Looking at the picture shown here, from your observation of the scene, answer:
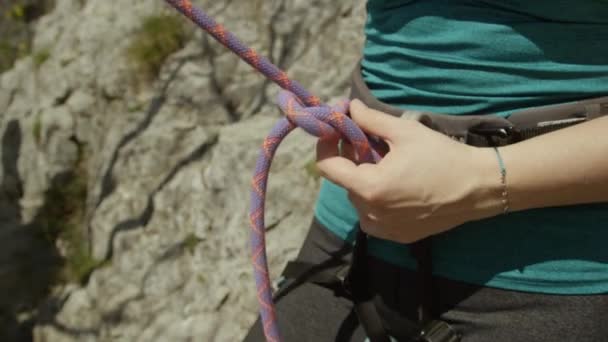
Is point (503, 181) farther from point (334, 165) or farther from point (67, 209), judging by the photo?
point (67, 209)

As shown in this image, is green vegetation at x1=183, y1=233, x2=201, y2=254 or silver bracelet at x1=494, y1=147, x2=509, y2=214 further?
green vegetation at x1=183, y1=233, x2=201, y2=254

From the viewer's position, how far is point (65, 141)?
226 centimetres

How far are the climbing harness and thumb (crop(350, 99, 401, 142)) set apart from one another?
0.01 meters

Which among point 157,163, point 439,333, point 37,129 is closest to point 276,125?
point 439,333

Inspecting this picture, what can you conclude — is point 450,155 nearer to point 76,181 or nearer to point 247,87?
point 247,87

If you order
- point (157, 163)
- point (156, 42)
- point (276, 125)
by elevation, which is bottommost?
point (157, 163)

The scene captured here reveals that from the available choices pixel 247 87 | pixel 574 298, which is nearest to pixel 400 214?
pixel 574 298

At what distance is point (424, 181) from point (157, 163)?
1.58 metres

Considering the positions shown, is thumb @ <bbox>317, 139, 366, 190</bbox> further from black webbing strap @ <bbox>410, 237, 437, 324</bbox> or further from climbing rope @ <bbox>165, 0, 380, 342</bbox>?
black webbing strap @ <bbox>410, 237, 437, 324</bbox>

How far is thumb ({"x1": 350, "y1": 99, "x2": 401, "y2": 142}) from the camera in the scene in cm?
64

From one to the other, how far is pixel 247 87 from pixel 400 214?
62.3 inches

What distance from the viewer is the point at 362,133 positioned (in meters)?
0.68

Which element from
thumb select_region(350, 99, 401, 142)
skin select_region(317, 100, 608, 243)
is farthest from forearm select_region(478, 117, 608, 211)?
thumb select_region(350, 99, 401, 142)

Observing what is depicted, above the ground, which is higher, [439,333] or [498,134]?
[498,134]
